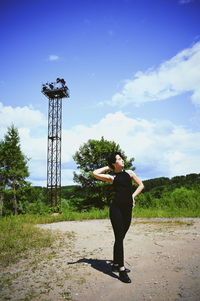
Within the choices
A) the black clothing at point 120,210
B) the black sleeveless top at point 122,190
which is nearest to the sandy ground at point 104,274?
the black clothing at point 120,210

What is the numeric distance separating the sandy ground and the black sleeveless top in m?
1.31

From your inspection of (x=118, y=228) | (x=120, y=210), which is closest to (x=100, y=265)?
(x=118, y=228)

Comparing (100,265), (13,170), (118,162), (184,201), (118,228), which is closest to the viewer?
(118,228)

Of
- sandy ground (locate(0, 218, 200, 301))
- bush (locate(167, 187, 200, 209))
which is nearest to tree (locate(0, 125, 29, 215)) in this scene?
bush (locate(167, 187, 200, 209))

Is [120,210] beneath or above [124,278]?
above

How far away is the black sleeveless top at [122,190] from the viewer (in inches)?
144

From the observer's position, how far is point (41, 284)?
3508 mm

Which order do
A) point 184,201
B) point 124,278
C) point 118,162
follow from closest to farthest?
point 124,278 < point 118,162 < point 184,201

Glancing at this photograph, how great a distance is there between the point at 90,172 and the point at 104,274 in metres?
19.7

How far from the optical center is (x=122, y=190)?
12.1ft

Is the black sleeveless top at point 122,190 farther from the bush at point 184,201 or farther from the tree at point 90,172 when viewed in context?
the tree at point 90,172

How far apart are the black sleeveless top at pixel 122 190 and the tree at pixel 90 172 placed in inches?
757

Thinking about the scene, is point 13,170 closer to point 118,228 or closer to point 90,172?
point 90,172

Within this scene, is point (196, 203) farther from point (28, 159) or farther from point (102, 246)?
point (28, 159)
